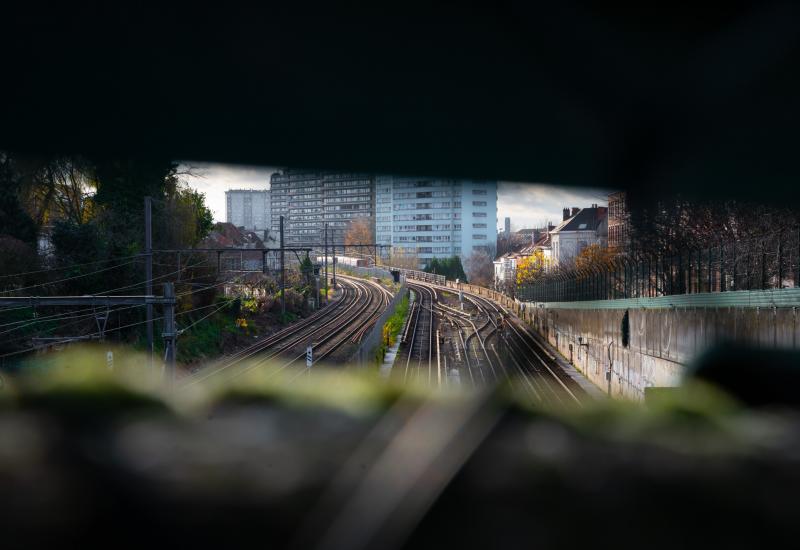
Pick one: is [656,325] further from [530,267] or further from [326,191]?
[326,191]

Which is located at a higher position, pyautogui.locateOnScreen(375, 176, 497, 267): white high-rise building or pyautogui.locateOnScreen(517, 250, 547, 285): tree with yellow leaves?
pyautogui.locateOnScreen(375, 176, 497, 267): white high-rise building

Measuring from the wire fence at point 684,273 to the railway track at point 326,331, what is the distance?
626 centimetres

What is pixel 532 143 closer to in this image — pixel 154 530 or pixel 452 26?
pixel 452 26

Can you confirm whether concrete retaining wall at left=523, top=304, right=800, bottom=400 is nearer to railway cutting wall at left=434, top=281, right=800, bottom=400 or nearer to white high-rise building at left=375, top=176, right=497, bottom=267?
railway cutting wall at left=434, top=281, right=800, bottom=400

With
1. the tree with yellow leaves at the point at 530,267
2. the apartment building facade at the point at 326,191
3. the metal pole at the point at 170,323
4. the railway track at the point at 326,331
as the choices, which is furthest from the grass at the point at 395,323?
the apartment building facade at the point at 326,191

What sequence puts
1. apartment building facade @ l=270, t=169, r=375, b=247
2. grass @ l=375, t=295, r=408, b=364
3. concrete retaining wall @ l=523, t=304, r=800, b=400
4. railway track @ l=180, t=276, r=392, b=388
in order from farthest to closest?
grass @ l=375, t=295, r=408, b=364 → railway track @ l=180, t=276, r=392, b=388 → concrete retaining wall @ l=523, t=304, r=800, b=400 → apartment building facade @ l=270, t=169, r=375, b=247

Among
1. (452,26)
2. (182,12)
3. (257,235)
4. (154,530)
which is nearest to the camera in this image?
(154,530)

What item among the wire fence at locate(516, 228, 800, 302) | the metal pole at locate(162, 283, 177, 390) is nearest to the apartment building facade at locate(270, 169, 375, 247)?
the wire fence at locate(516, 228, 800, 302)

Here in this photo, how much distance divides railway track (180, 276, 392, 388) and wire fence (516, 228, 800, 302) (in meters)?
6.26

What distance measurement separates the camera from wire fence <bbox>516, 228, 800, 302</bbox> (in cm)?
459

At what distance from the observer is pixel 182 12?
165 centimetres

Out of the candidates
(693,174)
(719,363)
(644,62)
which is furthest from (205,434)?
(693,174)

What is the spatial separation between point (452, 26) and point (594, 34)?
0.47 m

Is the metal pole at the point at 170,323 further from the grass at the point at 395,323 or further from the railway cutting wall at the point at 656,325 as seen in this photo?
the grass at the point at 395,323
